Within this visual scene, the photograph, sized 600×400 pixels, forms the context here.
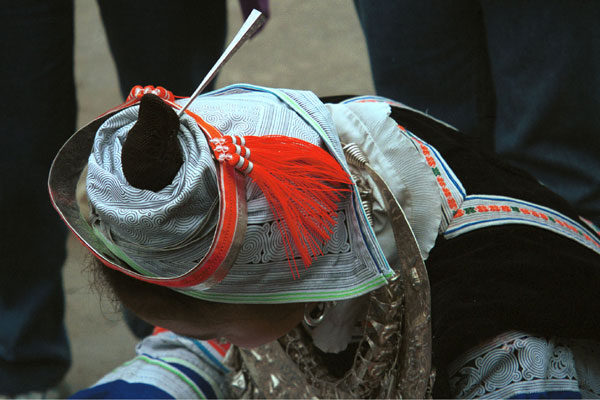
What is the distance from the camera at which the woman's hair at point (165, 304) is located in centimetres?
82

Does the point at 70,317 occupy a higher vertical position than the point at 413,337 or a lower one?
lower

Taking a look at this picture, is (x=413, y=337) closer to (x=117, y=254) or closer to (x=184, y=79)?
(x=117, y=254)

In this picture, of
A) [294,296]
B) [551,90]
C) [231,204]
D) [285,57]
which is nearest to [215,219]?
[231,204]

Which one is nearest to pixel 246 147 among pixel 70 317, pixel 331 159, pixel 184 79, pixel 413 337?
pixel 331 159

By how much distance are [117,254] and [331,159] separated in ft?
0.86

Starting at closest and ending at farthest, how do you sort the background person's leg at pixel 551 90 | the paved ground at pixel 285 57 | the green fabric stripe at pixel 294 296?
1. the green fabric stripe at pixel 294 296
2. the background person's leg at pixel 551 90
3. the paved ground at pixel 285 57

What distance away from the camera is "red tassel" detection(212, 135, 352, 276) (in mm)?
699

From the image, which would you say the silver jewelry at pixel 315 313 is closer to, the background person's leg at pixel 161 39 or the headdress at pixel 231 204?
the headdress at pixel 231 204

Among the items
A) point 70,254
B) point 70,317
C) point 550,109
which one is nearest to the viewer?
point 550,109

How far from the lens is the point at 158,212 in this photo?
67 centimetres

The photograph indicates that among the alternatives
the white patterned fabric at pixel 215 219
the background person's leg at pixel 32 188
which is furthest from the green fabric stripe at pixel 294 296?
the background person's leg at pixel 32 188

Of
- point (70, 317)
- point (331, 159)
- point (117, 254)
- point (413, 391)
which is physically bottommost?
point (70, 317)

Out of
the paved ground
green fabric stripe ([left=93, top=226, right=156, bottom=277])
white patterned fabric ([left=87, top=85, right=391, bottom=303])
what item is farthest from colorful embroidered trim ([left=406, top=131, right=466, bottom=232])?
the paved ground

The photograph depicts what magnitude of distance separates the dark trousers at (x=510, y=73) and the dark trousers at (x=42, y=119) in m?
0.50
